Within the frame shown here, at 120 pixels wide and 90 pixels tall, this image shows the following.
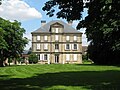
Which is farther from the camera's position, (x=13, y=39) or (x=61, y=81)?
Result: (x=13, y=39)

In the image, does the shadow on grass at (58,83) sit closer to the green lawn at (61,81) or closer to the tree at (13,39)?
the green lawn at (61,81)

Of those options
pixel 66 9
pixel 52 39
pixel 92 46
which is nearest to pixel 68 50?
pixel 52 39

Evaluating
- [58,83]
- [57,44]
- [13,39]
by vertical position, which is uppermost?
[57,44]

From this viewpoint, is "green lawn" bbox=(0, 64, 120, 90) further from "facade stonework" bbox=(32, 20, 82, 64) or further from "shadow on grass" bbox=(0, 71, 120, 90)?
"facade stonework" bbox=(32, 20, 82, 64)

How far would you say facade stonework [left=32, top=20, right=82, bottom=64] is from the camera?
354 ft

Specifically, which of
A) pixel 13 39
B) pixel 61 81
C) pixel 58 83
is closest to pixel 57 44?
pixel 13 39

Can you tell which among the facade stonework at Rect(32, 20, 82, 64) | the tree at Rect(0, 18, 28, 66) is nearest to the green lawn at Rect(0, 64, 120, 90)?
the tree at Rect(0, 18, 28, 66)

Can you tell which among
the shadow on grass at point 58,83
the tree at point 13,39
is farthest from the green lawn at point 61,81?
the tree at point 13,39

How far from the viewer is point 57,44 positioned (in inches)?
4284

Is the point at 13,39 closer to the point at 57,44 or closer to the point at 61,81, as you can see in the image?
the point at 57,44

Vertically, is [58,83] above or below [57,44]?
below

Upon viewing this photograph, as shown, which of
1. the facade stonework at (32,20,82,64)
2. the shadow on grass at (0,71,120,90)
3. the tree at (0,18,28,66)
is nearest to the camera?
the shadow on grass at (0,71,120,90)

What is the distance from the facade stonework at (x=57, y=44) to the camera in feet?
354

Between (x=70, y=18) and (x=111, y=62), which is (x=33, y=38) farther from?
(x=70, y=18)
